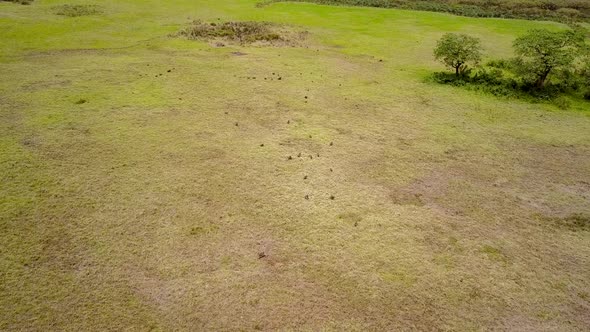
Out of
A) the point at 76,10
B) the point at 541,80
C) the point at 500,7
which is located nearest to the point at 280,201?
the point at 541,80

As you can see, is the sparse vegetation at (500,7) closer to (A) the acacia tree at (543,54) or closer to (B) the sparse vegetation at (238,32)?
(B) the sparse vegetation at (238,32)

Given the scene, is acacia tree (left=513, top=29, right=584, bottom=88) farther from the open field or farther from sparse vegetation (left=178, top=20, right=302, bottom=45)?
sparse vegetation (left=178, top=20, right=302, bottom=45)

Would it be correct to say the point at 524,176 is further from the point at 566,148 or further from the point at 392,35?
the point at 392,35

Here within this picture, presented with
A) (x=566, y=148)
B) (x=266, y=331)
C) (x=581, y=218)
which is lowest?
(x=266, y=331)

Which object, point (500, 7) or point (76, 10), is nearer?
point (76, 10)

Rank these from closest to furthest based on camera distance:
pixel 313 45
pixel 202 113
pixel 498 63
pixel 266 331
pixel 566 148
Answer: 1. pixel 266 331
2. pixel 566 148
3. pixel 202 113
4. pixel 498 63
5. pixel 313 45

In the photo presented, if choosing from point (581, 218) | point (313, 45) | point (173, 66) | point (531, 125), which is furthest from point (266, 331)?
point (313, 45)

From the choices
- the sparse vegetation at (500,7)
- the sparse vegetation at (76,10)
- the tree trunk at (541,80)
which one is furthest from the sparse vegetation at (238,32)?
the tree trunk at (541,80)

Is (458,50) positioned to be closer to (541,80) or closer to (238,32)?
(541,80)

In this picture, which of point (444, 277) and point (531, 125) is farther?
point (531, 125)
